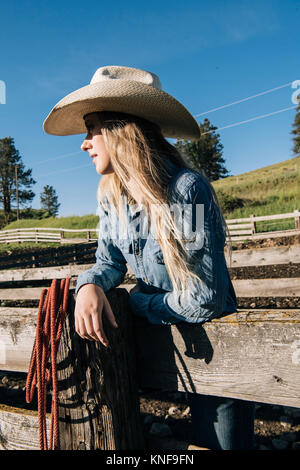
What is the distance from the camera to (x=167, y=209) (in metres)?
1.42

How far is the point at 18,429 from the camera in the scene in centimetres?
151

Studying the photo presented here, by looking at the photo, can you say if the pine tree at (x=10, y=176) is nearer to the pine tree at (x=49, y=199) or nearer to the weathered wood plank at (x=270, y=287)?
the pine tree at (x=49, y=199)

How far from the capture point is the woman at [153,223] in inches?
52.4

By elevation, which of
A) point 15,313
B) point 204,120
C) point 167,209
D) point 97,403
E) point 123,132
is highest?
point 204,120

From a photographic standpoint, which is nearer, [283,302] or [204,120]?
[283,302]

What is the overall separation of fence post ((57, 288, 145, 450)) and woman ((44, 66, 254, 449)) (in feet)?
0.27

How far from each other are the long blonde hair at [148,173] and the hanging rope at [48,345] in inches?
18.5

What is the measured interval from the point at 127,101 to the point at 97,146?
28 cm

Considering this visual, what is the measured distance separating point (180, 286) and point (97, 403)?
58 centimetres

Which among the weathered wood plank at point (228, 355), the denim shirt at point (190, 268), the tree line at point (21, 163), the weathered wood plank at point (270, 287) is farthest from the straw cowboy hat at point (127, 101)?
the tree line at point (21, 163)

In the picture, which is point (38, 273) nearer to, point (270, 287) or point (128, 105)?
point (270, 287)

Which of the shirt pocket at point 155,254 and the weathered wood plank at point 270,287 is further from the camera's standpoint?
the weathered wood plank at point 270,287
